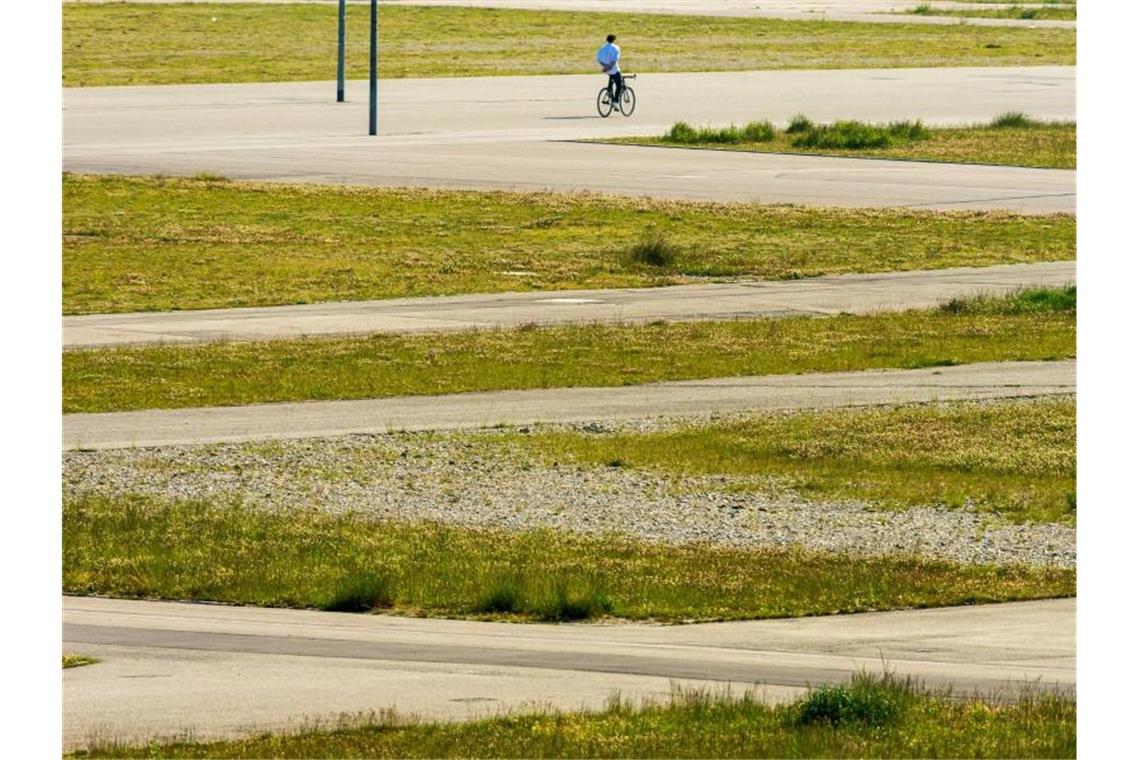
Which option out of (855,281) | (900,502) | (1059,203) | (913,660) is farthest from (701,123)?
(913,660)

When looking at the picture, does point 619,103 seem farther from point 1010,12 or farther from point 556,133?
point 1010,12

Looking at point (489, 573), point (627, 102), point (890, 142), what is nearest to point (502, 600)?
point (489, 573)

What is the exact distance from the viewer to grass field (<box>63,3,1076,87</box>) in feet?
261

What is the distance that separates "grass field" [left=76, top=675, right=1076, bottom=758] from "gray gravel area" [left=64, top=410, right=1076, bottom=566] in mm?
5080

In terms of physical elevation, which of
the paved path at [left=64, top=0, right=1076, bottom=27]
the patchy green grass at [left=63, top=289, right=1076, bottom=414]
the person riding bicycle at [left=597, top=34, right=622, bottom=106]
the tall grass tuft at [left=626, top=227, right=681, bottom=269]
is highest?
the paved path at [left=64, top=0, right=1076, bottom=27]

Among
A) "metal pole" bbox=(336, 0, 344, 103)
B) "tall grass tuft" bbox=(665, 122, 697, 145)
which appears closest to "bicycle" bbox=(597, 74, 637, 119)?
"tall grass tuft" bbox=(665, 122, 697, 145)

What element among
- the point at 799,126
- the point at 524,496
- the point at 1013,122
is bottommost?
Answer: the point at 524,496

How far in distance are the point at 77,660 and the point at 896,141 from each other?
4444cm

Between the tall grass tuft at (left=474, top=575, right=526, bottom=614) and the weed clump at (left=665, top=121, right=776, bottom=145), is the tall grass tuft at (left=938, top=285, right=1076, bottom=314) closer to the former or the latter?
the tall grass tuft at (left=474, top=575, right=526, bottom=614)

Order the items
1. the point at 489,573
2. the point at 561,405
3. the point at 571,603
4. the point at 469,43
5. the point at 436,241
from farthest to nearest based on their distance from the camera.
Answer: the point at 469,43 → the point at 436,241 → the point at 561,405 → the point at 489,573 → the point at 571,603

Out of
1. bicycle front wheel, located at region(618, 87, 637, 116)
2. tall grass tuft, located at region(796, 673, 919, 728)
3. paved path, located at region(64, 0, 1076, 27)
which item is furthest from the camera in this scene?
paved path, located at region(64, 0, 1076, 27)

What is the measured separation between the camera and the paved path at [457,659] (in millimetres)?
11812

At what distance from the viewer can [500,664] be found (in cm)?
1290

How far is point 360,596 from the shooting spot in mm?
14828
